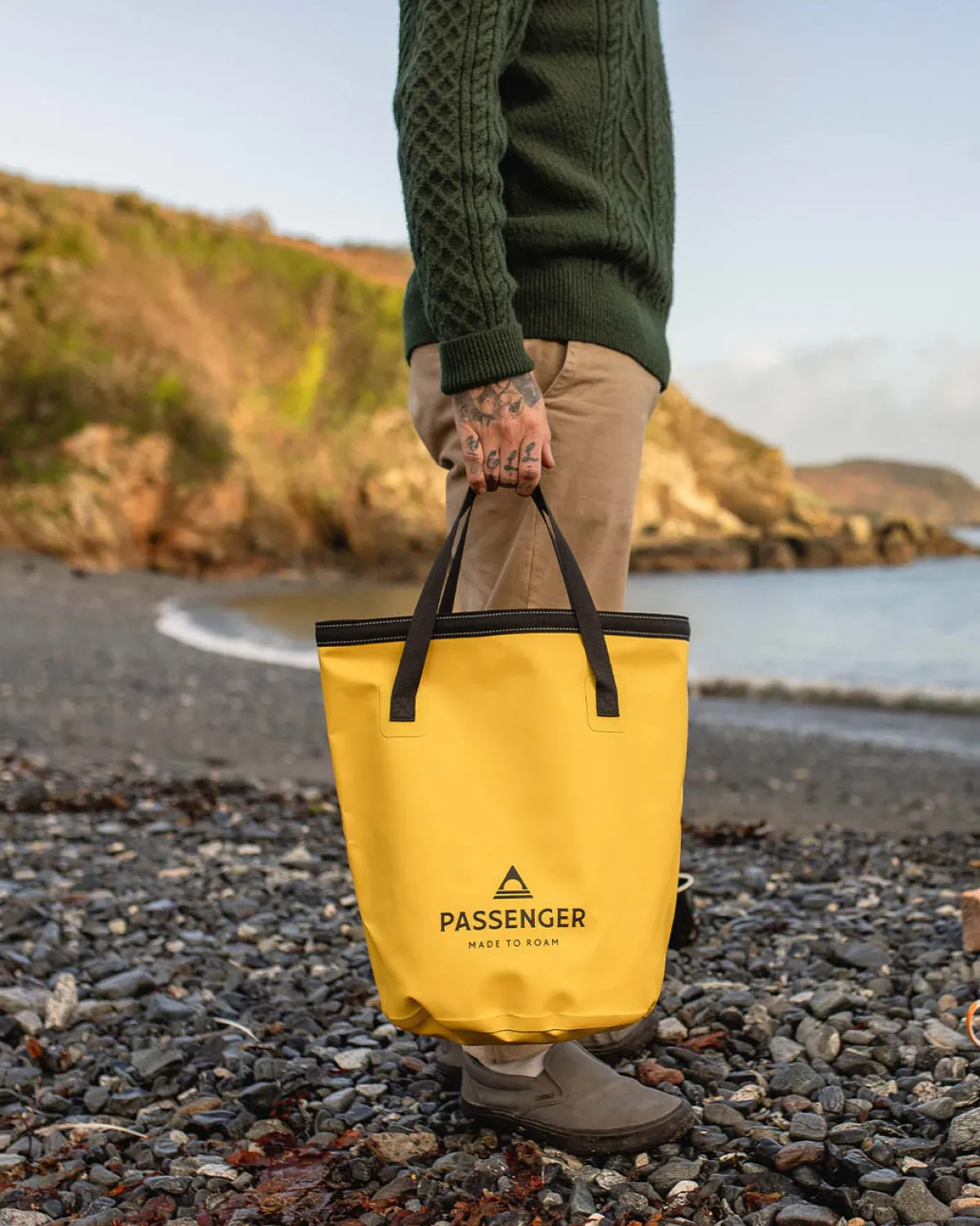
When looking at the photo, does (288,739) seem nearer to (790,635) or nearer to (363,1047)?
(363,1047)

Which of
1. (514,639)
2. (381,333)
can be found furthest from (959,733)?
(381,333)

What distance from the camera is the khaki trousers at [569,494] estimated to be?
1.82 m

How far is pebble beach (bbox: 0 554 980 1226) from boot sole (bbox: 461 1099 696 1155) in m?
0.03

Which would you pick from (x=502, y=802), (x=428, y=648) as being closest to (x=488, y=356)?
(x=428, y=648)

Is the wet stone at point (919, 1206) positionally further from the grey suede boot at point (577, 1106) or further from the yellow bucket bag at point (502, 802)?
the yellow bucket bag at point (502, 802)

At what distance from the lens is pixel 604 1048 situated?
2.13 metres

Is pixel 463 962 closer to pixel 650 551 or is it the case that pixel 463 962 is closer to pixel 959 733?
pixel 959 733

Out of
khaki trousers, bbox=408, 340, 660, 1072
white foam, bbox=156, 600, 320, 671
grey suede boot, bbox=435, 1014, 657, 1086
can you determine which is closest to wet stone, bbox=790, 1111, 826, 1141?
grey suede boot, bbox=435, 1014, 657, 1086

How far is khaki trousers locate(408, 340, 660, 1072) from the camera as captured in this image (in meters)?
1.82

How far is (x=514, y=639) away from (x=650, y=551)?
44.9 m

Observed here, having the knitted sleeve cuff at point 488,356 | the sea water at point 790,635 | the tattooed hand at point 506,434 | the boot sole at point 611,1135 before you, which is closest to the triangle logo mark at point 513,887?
the boot sole at point 611,1135

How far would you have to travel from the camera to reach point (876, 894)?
3.26m

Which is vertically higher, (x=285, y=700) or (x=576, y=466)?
(x=576, y=466)

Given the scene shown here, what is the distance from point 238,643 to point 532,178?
15.1m
